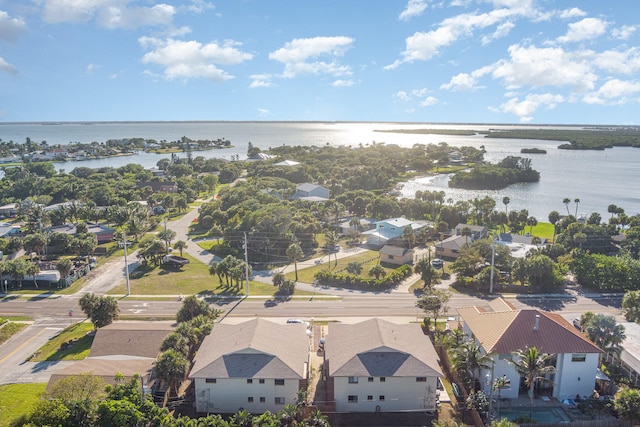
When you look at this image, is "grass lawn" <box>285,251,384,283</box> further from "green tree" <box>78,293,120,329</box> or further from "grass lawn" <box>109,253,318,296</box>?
"green tree" <box>78,293,120,329</box>

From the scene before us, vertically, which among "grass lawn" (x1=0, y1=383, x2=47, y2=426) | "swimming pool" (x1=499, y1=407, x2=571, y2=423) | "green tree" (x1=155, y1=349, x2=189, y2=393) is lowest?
"swimming pool" (x1=499, y1=407, x2=571, y2=423)

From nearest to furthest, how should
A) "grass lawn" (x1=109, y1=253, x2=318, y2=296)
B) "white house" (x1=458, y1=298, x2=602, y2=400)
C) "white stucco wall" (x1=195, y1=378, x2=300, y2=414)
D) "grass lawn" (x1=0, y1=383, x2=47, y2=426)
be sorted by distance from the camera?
"grass lawn" (x1=0, y1=383, x2=47, y2=426), "white stucco wall" (x1=195, y1=378, x2=300, y2=414), "white house" (x1=458, y1=298, x2=602, y2=400), "grass lawn" (x1=109, y1=253, x2=318, y2=296)

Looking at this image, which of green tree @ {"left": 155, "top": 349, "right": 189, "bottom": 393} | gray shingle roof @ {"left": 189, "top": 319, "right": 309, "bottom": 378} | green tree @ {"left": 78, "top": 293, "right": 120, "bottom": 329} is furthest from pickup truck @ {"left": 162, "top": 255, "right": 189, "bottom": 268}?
green tree @ {"left": 155, "top": 349, "right": 189, "bottom": 393}

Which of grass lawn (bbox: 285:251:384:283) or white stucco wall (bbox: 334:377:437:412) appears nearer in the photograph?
white stucco wall (bbox: 334:377:437:412)

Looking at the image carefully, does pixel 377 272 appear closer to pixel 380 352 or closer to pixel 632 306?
pixel 380 352

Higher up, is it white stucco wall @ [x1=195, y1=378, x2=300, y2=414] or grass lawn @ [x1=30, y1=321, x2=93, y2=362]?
white stucco wall @ [x1=195, y1=378, x2=300, y2=414]

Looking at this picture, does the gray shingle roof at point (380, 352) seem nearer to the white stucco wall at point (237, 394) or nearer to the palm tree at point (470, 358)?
the palm tree at point (470, 358)

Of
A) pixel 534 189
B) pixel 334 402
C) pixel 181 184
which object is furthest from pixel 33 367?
pixel 534 189
